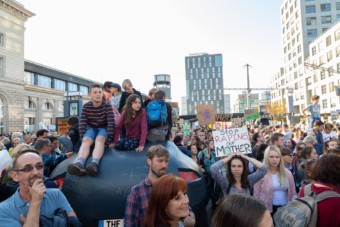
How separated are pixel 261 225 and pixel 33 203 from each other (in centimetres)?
160

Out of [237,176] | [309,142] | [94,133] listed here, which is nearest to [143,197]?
[94,133]

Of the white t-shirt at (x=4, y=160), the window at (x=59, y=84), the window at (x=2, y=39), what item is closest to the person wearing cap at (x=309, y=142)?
the white t-shirt at (x=4, y=160)

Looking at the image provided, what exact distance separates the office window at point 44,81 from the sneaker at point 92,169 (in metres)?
52.0

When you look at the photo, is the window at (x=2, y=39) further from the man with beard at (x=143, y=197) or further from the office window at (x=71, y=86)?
the man with beard at (x=143, y=197)

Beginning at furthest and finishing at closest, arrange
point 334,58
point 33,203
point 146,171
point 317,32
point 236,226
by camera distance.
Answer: point 317,32, point 334,58, point 146,171, point 33,203, point 236,226

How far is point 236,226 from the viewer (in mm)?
1547

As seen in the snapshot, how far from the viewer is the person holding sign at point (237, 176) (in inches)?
156

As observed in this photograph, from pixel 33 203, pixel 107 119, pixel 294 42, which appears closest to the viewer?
pixel 33 203

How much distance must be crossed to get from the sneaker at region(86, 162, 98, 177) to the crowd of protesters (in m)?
0.01

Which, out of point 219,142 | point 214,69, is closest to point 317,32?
point 219,142

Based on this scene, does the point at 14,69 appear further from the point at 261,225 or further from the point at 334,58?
the point at 334,58

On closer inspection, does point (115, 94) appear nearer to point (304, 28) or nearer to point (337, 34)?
point (337, 34)

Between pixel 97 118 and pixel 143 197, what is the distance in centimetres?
170

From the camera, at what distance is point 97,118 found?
4.00m
